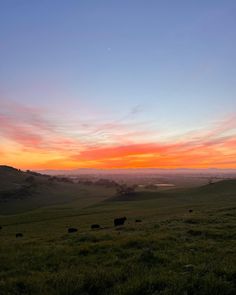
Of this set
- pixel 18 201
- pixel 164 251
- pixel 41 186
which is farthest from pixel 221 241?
pixel 41 186

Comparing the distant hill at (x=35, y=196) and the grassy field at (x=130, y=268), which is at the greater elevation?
the grassy field at (x=130, y=268)

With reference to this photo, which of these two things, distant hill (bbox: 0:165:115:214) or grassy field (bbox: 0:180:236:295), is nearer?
grassy field (bbox: 0:180:236:295)

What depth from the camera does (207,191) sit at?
10875 cm

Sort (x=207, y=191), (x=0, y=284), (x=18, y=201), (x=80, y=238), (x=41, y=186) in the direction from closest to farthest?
(x=0, y=284), (x=80, y=238), (x=207, y=191), (x=18, y=201), (x=41, y=186)

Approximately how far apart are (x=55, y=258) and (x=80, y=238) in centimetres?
560

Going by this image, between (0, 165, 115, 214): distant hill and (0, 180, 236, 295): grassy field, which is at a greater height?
(0, 180, 236, 295): grassy field

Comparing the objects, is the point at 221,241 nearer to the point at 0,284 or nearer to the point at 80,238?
the point at 80,238

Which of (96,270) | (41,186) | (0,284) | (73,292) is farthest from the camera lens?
(41,186)

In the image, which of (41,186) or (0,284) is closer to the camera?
(0,284)

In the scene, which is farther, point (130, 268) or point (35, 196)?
point (35, 196)

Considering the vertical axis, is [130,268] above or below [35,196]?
above

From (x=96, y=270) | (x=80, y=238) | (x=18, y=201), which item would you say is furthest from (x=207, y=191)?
(x=96, y=270)

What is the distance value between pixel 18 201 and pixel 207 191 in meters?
82.0

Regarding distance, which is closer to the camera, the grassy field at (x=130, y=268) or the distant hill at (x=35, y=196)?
the grassy field at (x=130, y=268)
